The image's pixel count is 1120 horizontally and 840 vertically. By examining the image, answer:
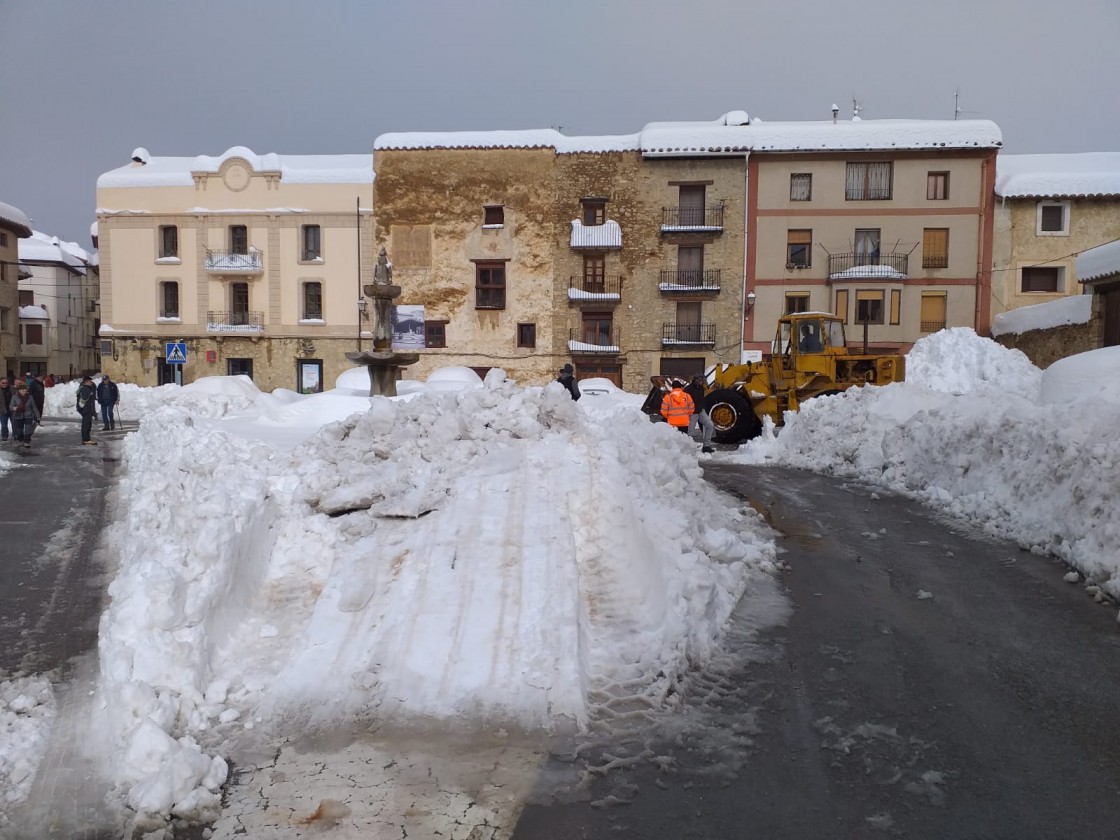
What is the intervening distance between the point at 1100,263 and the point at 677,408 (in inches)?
593

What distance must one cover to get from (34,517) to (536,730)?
8.01 m

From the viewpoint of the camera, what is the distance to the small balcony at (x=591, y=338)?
36.0 meters

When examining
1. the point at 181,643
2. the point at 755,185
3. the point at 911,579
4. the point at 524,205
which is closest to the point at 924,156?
the point at 755,185

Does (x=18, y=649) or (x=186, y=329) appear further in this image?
(x=186, y=329)

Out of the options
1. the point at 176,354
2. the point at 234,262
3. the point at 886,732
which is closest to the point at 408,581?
the point at 886,732

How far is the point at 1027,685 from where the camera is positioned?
4.78m

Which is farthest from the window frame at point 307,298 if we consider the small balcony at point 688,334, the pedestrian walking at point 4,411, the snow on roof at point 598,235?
the pedestrian walking at point 4,411

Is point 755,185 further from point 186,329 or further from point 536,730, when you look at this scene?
point 536,730

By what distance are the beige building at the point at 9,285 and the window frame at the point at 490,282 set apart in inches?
1097

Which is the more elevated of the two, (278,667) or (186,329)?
(186,329)

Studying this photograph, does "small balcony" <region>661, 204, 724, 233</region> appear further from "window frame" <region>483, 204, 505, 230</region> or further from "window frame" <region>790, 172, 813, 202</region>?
"window frame" <region>483, 204, 505, 230</region>

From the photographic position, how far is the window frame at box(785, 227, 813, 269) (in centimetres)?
3522

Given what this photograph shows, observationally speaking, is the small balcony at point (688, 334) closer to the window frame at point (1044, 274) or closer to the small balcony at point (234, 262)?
the window frame at point (1044, 274)

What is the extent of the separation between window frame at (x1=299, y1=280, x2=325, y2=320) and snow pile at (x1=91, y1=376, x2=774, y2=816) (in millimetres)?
30213
